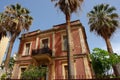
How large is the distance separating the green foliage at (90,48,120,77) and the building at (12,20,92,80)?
940mm

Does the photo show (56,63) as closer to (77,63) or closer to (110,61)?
(77,63)

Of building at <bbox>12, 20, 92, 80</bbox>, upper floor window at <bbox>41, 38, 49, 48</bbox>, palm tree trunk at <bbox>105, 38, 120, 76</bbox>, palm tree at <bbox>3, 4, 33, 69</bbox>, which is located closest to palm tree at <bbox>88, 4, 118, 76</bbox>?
palm tree trunk at <bbox>105, 38, 120, 76</bbox>

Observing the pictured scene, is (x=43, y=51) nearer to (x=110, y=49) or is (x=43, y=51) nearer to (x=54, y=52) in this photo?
(x=54, y=52)

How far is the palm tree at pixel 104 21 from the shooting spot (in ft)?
58.4

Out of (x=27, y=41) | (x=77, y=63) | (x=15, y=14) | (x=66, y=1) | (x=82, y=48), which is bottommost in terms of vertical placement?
(x=77, y=63)

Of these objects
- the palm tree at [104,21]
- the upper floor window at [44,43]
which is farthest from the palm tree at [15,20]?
the palm tree at [104,21]

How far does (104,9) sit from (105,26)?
329 cm

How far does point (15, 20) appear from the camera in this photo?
731 inches

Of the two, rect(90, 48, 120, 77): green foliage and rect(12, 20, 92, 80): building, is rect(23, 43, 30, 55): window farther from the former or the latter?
rect(90, 48, 120, 77): green foliage

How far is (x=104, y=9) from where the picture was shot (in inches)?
774

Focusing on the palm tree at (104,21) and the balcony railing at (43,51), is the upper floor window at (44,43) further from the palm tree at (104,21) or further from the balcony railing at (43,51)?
the palm tree at (104,21)

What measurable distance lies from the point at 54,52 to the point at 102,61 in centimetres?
591

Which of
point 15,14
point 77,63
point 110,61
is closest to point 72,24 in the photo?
point 77,63

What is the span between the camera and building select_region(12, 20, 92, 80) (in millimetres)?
14995
